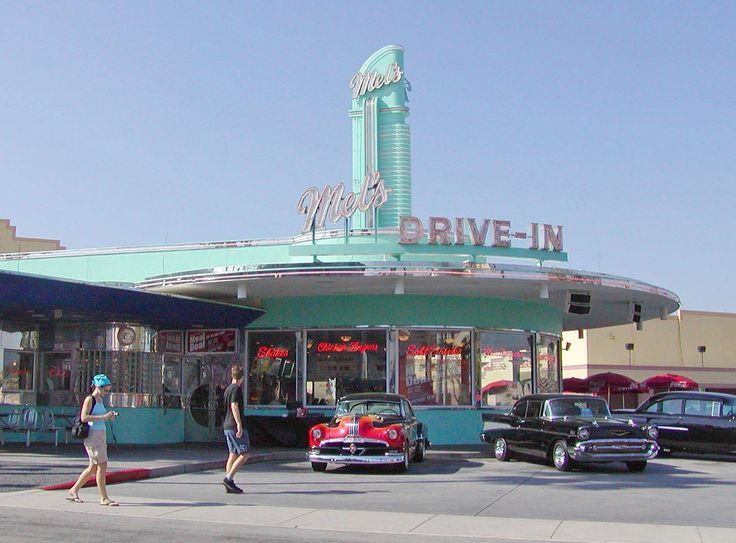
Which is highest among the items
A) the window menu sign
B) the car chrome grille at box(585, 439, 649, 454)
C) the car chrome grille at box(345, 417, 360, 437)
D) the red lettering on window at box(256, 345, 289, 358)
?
the window menu sign

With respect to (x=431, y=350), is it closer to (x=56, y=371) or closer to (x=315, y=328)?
(x=315, y=328)

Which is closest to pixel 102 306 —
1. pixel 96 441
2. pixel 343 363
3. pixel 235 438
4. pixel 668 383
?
pixel 343 363

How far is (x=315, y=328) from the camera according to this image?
24578 millimetres

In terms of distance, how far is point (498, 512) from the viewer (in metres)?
12.4

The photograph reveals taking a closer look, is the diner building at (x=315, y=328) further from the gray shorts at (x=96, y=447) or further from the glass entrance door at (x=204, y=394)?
the gray shorts at (x=96, y=447)

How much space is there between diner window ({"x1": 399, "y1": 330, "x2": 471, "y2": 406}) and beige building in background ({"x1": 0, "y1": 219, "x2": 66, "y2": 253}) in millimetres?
18223

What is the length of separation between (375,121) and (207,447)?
10459 millimetres

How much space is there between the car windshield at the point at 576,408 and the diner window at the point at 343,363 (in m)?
5.85

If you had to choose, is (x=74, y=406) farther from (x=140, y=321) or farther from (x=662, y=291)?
(x=662, y=291)

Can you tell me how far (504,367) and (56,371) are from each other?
37.3 ft

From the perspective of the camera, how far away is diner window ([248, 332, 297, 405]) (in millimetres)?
24656

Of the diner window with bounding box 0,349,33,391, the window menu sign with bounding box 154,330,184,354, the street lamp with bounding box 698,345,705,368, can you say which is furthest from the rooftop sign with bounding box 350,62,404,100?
the street lamp with bounding box 698,345,705,368

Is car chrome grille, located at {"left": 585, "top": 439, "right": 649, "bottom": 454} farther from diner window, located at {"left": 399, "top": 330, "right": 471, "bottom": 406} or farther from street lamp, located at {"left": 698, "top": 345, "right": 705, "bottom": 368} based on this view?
street lamp, located at {"left": 698, "top": 345, "right": 705, "bottom": 368}

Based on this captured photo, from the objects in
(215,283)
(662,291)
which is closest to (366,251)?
(215,283)
